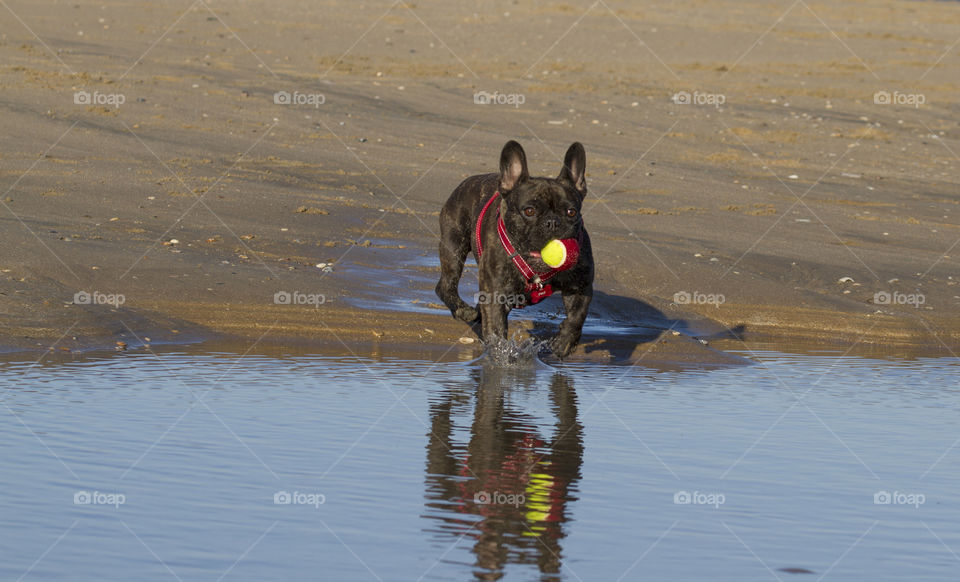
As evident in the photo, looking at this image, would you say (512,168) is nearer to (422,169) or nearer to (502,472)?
(502,472)

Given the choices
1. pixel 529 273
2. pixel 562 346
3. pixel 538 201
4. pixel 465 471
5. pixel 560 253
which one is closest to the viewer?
pixel 465 471

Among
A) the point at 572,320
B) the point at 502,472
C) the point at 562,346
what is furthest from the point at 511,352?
the point at 502,472

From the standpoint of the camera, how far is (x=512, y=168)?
984 cm

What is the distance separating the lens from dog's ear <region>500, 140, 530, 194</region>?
9789 millimetres

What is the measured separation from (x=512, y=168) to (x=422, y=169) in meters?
8.87

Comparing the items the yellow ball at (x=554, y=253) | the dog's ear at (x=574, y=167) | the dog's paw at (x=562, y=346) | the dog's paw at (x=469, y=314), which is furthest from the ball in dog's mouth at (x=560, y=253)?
the dog's paw at (x=469, y=314)

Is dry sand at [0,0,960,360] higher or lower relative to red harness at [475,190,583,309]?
higher

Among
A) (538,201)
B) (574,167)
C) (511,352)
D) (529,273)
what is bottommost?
(511,352)

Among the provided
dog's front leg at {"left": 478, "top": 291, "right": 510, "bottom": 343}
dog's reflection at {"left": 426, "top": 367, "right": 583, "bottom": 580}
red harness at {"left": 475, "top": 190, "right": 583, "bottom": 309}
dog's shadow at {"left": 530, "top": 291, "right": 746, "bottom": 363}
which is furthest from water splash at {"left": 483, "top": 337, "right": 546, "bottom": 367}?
dog's shadow at {"left": 530, "top": 291, "right": 746, "bottom": 363}

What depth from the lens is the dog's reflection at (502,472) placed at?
622 centimetres

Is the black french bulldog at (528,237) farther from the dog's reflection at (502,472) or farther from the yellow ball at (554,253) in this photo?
the dog's reflection at (502,472)

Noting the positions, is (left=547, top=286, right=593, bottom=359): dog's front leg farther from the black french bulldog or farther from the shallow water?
the shallow water

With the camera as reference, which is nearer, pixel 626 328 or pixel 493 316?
pixel 493 316

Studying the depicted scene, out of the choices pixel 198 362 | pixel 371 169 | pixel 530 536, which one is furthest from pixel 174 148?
pixel 530 536
